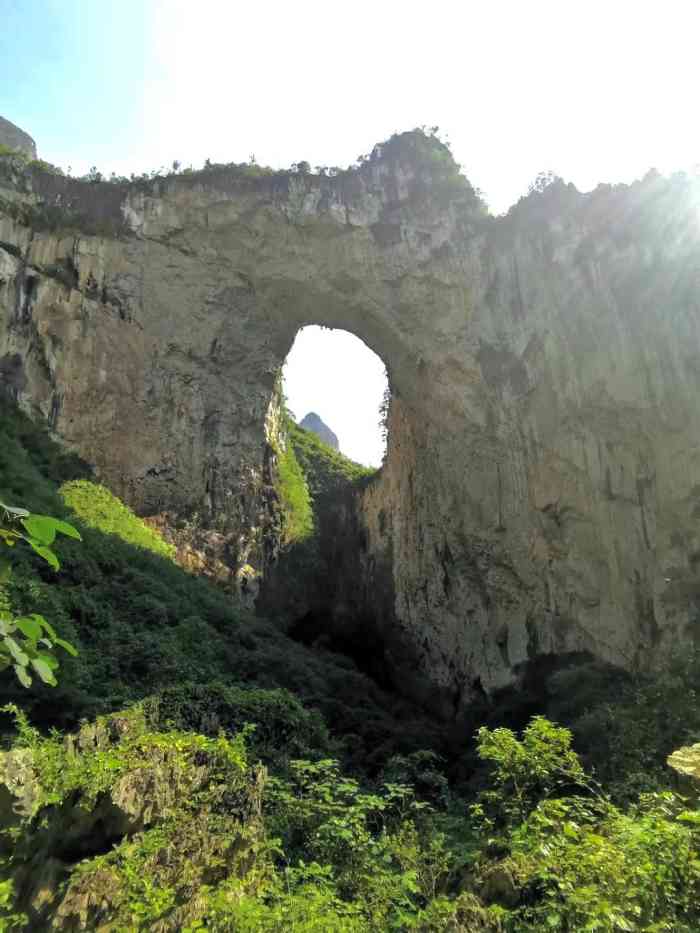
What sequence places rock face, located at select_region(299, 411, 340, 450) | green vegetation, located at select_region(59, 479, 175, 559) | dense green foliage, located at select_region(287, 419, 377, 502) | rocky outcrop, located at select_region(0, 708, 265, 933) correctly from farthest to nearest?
rock face, located at select_region(299, 411, 340, 450), dense green foliage, located at select_region(287, 419, 377, 502), green vegetation, located at select_region(59, 479, 175, 559), rocky outcrop, located at select_region(0, 708, 265, 933)

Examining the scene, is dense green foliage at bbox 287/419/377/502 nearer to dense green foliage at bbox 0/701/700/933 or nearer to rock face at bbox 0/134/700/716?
rock face at bbox 0/134/700/716

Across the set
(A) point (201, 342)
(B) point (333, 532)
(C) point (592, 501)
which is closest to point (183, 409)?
(A) point (201, 342)

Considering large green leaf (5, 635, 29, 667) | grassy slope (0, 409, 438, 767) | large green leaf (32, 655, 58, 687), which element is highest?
grassy slope (0, 409, 438, 767)

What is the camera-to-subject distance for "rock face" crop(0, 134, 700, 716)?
16.2 meters

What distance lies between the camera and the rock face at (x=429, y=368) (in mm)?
16250

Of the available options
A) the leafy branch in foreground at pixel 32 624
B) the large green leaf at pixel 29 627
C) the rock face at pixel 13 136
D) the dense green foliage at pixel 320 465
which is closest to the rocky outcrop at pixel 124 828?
the leafy branch in foreground at pixel 32 624

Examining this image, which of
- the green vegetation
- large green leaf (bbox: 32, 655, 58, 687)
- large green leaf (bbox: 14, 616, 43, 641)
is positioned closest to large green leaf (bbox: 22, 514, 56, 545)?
large green leaf (bbox: 14, 616, 43, 641)

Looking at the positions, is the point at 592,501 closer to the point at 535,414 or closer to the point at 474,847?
the point at 535,414

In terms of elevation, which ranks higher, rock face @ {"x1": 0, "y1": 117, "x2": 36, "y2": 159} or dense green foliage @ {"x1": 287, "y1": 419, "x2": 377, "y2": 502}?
rock face @ {"x1": 0, "y1": 117, "x2": 36, "y2": 159}

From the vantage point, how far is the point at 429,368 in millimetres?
21141

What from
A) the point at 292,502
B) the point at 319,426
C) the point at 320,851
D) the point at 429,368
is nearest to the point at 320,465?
the point at 292,502

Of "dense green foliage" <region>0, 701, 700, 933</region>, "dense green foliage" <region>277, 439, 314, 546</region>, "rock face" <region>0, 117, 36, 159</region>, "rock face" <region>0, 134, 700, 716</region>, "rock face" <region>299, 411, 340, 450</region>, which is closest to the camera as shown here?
"dense green foliage" <region>0, 701, 700, 933</region>

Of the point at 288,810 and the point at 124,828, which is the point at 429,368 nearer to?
the point at 288,810

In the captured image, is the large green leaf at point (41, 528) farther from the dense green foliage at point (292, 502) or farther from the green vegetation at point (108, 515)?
the dense green foliage at point (292, 502)
